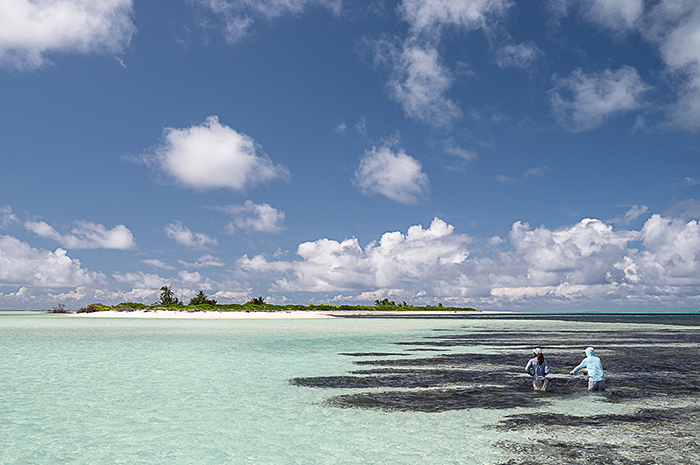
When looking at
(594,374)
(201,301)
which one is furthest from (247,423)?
(201,301)

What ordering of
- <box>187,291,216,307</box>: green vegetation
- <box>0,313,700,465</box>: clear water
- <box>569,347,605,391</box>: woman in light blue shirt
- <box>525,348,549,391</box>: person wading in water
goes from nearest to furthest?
<box>0,313,700,465</box>: clear water
<box>569,347,605,391</box>: woman in light blue shirt
<box>525,348,549,391</box>: person wading in water
<box>187,291,216,307</box>: green vegetation

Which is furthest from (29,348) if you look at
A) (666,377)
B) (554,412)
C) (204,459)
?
(666,377)

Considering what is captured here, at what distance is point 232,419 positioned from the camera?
58.8ft

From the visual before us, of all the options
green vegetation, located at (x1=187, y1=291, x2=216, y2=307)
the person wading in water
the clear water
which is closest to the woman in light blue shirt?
the clear water

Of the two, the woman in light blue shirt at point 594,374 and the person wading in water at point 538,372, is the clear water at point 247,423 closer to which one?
the woman in light blue shirt at point 594,374

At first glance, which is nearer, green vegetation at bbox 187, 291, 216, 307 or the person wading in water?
the person wading in water

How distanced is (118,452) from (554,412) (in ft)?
48.3

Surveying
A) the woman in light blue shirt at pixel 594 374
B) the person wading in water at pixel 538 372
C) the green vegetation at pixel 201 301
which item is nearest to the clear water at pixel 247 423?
the woman in light blue shirt at pixel 594 374


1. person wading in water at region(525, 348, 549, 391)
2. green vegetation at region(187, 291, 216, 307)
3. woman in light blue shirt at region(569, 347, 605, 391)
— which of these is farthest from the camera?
green vegetation at region(187, 291, 216, 307)

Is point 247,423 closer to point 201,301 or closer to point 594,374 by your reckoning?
point 594,374

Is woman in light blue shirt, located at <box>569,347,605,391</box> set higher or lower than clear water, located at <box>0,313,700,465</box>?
higher

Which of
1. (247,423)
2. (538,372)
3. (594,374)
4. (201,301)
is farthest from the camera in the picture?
(201,301)

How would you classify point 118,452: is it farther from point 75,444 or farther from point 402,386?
point 402,386

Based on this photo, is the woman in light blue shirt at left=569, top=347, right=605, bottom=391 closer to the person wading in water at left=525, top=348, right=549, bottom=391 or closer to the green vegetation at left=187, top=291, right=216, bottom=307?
the person wading in water at left=525, top=348, right=549, bottom=391
